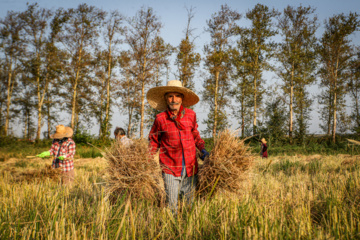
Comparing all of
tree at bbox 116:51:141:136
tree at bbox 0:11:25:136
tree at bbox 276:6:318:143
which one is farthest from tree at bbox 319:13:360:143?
tree at bbox 0:11:25:136

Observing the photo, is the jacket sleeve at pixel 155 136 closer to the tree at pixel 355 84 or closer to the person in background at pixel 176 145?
the person in background at pixel 176 145

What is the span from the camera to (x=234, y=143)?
9.43 ft

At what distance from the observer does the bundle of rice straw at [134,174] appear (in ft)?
8.64

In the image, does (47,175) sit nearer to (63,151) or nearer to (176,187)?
(63,151)

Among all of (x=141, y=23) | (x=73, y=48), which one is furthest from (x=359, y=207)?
(x=73, y=48)

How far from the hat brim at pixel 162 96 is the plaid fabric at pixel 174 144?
0.30 m

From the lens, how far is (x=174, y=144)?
3186 millimetres

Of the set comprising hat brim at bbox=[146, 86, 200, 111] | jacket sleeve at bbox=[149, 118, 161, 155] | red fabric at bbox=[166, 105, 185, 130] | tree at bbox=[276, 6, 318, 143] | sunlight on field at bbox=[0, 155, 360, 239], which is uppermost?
tree at bbox=[276, 6, 318, 143]

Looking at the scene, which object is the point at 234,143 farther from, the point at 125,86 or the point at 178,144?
the point at 125,86

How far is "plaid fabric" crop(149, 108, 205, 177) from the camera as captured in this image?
10.2 ft

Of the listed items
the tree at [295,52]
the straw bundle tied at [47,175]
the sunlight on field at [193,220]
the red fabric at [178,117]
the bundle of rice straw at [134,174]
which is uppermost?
the tree at [295,52]

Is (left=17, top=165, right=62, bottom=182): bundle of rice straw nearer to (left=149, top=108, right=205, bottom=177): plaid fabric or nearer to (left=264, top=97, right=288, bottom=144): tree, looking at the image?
(left=149, top=108, right=205, bottom=177): plaid fabric

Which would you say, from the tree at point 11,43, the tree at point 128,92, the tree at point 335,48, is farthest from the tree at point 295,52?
the tree at point 11,43

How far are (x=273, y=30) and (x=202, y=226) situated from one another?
21.5 metres
